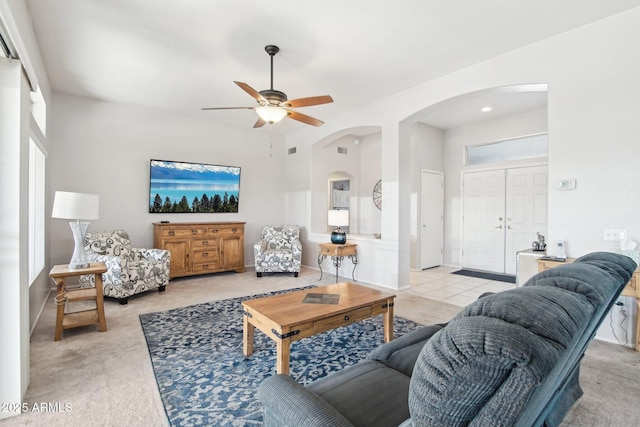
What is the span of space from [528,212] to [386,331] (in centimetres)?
440

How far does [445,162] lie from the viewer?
6.79m

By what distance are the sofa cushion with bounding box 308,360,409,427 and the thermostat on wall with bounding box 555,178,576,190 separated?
270cm

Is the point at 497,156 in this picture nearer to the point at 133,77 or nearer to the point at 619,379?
the point at 619,379

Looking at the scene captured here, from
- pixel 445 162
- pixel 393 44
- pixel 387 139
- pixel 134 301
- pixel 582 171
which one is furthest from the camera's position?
pixel 445 162

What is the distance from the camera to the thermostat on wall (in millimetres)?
3014

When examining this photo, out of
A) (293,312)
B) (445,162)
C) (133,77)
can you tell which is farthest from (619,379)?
(133,77)

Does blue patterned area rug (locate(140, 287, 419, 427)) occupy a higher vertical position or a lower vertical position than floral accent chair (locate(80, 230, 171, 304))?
lower

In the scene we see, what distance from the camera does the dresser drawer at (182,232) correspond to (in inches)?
200

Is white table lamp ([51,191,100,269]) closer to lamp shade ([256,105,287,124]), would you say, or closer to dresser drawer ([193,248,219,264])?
lamp shade ([256,105,287,124])

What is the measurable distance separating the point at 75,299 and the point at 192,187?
297 centimetres

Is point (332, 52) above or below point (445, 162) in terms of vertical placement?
above

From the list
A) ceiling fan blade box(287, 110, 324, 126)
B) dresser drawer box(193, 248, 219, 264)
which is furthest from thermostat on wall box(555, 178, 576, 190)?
dresser drawer box(193, 248, 219, 264)

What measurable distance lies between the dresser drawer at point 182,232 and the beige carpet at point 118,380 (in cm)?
165

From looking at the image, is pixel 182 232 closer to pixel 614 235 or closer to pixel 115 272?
pixel 115 272
